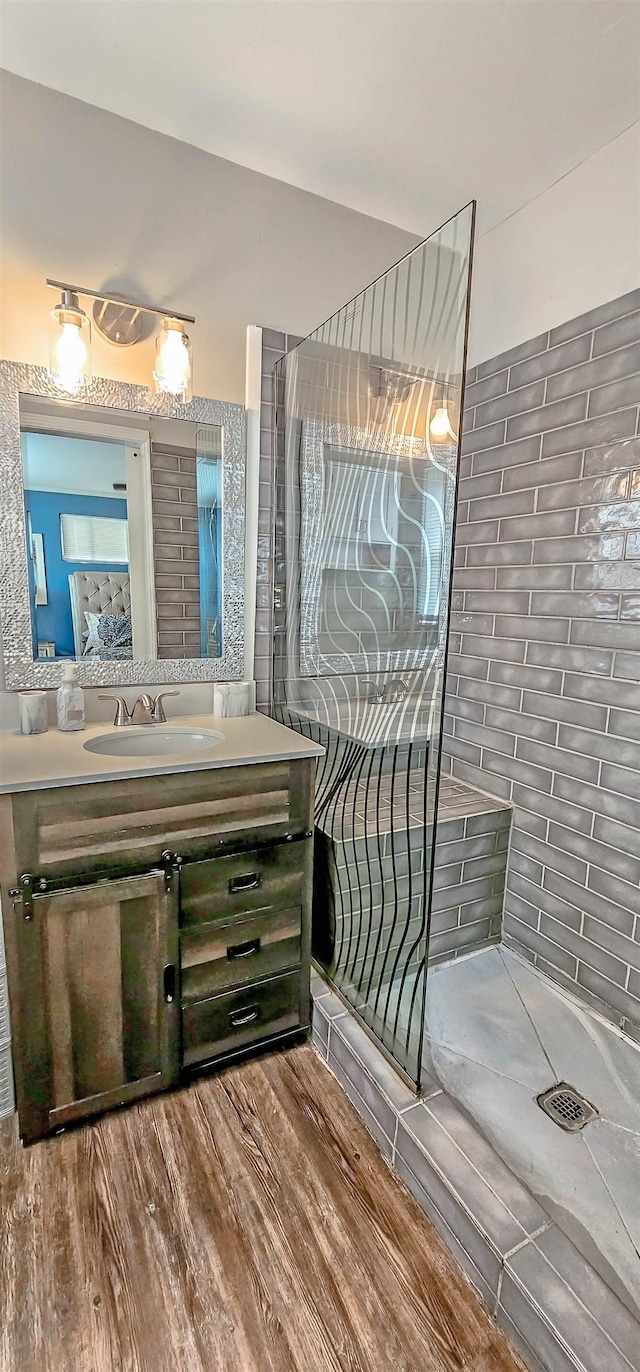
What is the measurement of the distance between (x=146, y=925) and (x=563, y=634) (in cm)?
149

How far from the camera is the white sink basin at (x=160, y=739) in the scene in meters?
1.63

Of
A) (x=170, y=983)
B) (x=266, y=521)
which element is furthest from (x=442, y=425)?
(x=170, y=983)

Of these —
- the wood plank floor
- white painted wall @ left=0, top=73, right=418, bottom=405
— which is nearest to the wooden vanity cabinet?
the wood plank floor

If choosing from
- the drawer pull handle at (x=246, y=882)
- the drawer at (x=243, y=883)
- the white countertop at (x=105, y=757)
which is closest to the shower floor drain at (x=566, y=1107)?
the drawer at (x=243, y=883)

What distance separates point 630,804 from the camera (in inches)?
64.9

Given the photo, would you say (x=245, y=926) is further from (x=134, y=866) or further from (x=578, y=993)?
(x=578, y=993)

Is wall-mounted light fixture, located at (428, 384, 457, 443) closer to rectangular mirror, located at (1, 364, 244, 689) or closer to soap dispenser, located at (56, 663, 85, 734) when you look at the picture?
rectangular mirror, located at (1, 364, 244, 689)

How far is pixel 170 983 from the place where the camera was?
4.61 feet

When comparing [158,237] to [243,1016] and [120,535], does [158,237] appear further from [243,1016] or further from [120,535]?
[243,1016]

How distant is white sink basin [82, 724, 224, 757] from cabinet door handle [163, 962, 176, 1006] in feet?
1.84

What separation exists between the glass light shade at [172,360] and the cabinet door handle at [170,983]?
1601mm

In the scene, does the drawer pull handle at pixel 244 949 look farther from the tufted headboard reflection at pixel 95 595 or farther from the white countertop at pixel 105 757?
the tufted headboard reflection at pixel 95 595

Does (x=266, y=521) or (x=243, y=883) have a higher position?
(x=266, y=521)

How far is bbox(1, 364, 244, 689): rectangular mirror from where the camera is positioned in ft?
5.07
